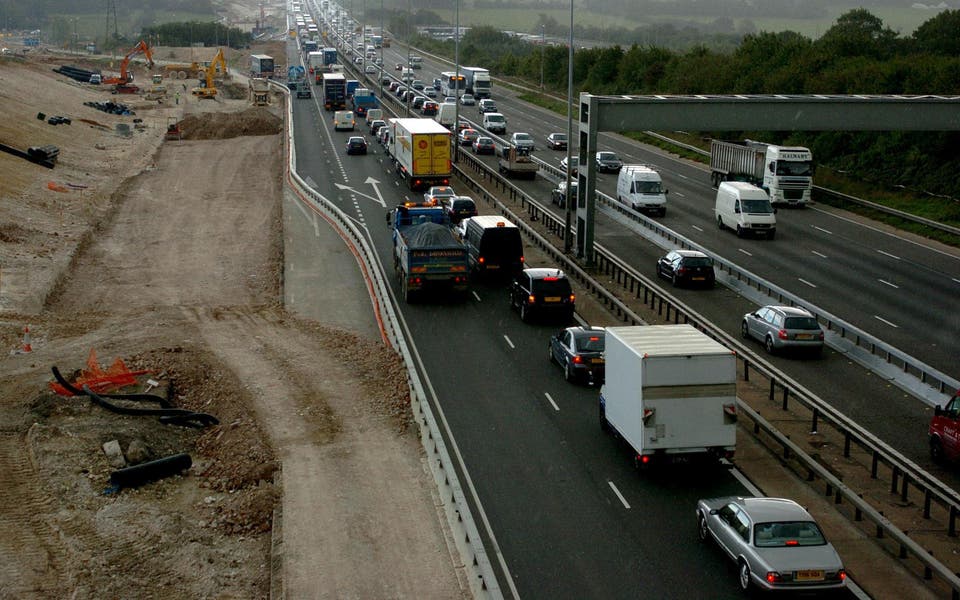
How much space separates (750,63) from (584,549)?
91812mm

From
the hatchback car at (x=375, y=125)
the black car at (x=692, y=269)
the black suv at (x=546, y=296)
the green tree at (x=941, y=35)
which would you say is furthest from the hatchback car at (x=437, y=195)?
the green tree at (x=941, y=35)

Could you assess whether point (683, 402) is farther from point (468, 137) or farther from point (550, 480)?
point (468, 137)

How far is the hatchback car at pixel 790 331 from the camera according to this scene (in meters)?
33.5

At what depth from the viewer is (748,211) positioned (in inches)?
2077

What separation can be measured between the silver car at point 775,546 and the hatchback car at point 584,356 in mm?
10339

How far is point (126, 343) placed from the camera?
35969 millimetres

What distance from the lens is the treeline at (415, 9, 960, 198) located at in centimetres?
7100

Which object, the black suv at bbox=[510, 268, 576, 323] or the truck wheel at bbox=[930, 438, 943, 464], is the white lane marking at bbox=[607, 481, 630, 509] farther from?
the black suv at bbox=[510, 268, 576, 323]

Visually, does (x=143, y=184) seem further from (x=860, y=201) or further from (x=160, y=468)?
(x=160, y=468)

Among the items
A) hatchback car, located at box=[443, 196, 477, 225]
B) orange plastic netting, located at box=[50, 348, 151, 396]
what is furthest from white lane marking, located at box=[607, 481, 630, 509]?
hatchback car, located at box=[443, 196, 477, 225]

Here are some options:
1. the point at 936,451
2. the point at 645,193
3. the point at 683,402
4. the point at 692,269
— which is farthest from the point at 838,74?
the point at 683,402

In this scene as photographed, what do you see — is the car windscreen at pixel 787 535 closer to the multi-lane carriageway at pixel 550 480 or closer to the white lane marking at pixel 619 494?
the multi-lane carriageway at pixel 550 480

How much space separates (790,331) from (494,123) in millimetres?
62431

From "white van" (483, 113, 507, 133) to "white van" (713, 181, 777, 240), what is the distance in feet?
135
